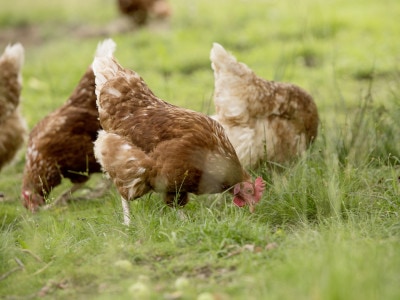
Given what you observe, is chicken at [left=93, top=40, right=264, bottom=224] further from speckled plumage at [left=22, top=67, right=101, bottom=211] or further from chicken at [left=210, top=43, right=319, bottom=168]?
speckled plumage at [left=22, top=67, right=101, bottom=211]

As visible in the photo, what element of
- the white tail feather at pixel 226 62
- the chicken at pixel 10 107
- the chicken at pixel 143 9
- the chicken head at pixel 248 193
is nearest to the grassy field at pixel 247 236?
the chicken head at pixel 248 193

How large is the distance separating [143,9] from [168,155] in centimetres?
837

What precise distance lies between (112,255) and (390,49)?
6869 mm

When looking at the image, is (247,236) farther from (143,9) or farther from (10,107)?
(143,9)

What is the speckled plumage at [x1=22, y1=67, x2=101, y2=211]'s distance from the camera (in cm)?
614

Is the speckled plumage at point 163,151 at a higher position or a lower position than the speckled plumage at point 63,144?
higher

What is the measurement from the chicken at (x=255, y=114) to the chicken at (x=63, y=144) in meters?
1.26

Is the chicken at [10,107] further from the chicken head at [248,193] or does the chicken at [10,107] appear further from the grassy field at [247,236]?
the chicken head at [248,193]

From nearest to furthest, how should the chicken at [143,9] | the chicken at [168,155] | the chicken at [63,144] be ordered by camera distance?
the chicken at [168,155] → the chicken at [63,144] → the chicken at [143,9]

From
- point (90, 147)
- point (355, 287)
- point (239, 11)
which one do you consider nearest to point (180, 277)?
point (355, 287)

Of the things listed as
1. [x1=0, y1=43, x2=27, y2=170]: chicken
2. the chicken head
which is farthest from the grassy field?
[x1=0, y1=43, x2=27, y2=170]: chicken

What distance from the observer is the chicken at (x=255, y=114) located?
220 inches

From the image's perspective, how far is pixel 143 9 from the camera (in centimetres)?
1254

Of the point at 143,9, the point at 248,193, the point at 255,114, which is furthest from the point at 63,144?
the point at 143,9
